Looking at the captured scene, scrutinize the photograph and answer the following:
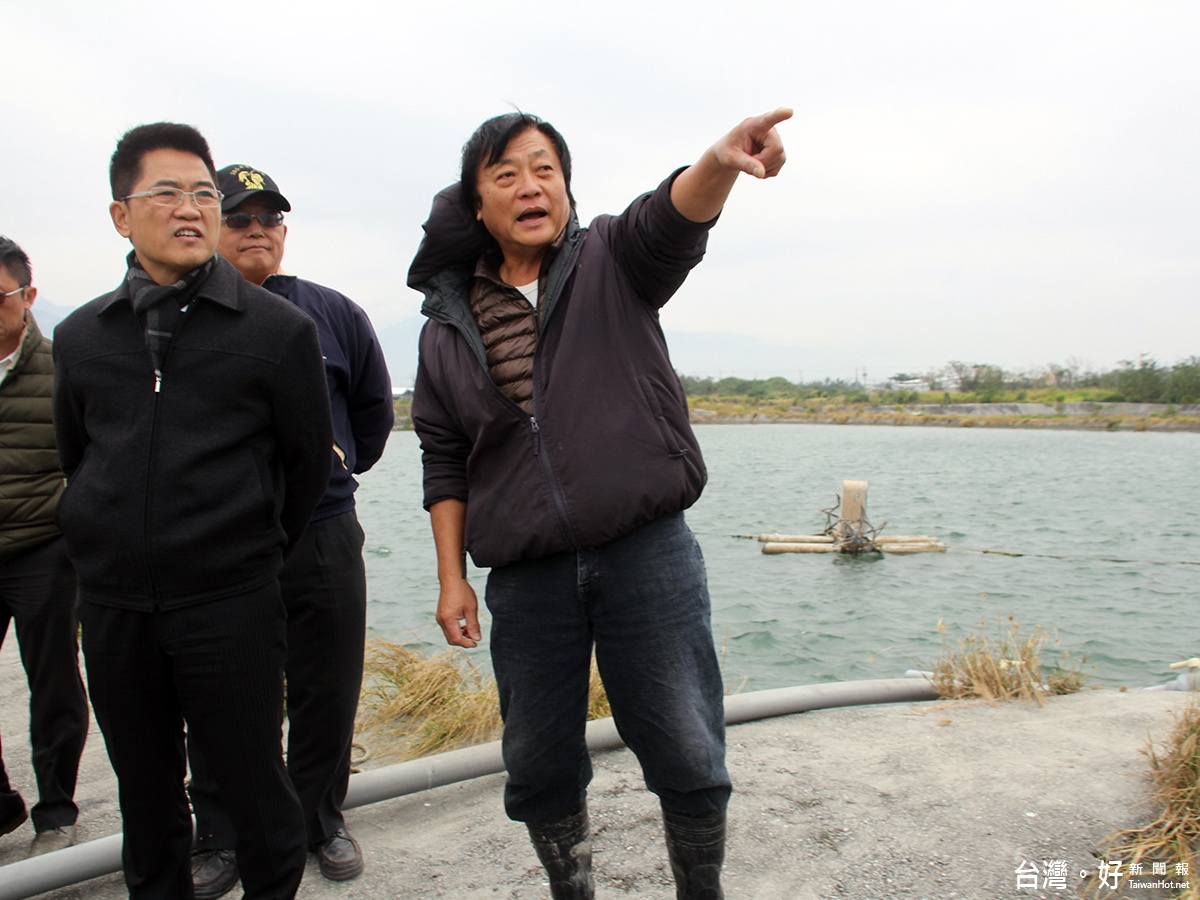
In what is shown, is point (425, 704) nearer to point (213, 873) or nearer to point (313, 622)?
point (213, 873)

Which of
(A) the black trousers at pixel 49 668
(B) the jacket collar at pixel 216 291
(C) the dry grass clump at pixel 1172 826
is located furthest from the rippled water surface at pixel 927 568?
(B) the jacket collar at pixel 216 291

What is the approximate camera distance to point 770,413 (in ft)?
289

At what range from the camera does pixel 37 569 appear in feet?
9.06

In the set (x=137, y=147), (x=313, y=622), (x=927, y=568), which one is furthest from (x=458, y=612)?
(x=927, y=568)

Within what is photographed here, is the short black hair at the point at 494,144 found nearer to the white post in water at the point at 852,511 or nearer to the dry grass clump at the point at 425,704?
the dry grass clump at the point at 425,704


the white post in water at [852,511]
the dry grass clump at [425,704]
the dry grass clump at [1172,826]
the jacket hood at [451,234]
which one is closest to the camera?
the jacket hood at [451,234]

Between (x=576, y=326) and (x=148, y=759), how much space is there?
→ 134 centimetres

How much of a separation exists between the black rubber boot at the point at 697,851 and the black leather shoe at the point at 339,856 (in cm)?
107

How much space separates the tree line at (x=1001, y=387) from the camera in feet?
239

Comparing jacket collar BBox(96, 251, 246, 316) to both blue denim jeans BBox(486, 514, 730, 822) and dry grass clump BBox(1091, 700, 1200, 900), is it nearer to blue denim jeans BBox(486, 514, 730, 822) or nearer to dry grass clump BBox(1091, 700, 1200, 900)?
blue denim jeans BBox(486, 514, 730, 822)

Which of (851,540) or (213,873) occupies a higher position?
(213,873)

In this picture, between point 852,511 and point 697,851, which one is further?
point 852,511

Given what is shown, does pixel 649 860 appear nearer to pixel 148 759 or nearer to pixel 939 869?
pixel 939 869

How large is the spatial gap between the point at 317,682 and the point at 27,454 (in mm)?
1209
